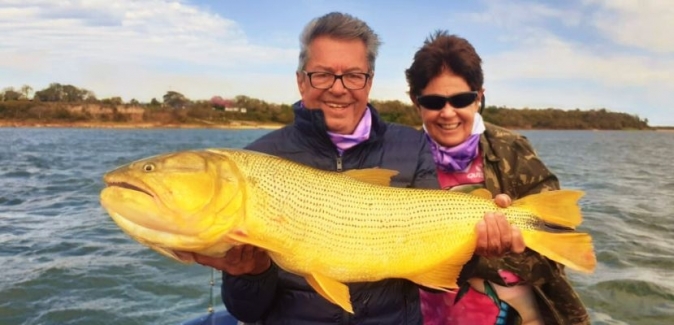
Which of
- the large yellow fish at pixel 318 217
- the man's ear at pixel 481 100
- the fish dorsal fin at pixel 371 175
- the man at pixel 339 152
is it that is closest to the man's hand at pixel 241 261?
the man at pixel 339 152

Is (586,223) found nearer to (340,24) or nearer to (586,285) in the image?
(586,285)

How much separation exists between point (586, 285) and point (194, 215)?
9497 millimetres

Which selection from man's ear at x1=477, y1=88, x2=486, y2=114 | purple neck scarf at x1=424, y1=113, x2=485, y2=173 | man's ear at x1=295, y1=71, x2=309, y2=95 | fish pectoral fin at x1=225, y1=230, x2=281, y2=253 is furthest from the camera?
man's ear at x1=477, y1=88, x2=486, y2=114

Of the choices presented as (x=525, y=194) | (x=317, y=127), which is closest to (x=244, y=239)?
(x=317, y=127)

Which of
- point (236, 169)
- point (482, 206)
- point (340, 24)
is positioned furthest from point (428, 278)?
point (340, 24)

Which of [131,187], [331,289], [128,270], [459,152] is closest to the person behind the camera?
[131,187]

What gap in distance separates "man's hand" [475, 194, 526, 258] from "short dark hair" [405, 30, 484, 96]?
163 centimetres

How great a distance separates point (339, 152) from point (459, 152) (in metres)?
1.46

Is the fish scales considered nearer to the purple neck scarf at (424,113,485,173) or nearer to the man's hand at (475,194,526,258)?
the man's hand at (475,194,526,258)

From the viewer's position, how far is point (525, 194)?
505 centimetres

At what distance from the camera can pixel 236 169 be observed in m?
3.22

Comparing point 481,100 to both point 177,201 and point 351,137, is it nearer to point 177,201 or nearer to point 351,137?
point 351,137

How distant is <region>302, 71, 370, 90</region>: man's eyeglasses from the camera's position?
390cm

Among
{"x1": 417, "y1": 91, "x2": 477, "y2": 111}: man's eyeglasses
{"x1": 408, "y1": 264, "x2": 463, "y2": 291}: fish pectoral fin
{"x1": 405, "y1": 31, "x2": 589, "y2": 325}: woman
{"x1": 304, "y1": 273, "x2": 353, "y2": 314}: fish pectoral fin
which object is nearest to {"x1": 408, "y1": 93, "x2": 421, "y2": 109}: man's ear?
{"x1": 405, "y1": 31, "x2": 589, "y2": 325}: woman
